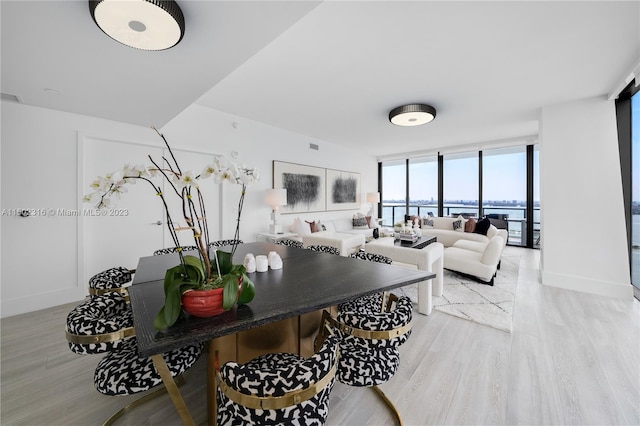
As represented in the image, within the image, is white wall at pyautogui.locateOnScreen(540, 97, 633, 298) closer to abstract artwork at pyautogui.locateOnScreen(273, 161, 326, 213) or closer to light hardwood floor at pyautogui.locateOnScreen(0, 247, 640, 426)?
light hardwood floor at pyautogui.locateOnScreen(0, 247, 640, 426)

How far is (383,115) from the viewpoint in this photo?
172 inches

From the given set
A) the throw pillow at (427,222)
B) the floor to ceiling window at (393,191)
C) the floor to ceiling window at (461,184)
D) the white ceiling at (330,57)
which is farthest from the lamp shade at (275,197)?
the floor to ceiling window at (461,184)

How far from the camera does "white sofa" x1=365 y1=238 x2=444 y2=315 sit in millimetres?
2814

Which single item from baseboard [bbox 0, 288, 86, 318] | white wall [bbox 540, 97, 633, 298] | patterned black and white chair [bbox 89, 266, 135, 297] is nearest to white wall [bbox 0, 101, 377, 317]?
baseboard [bbox 0, 288, 86, 318]

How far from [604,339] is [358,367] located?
271cm

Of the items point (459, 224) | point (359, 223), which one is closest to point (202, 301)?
point (359, 223)

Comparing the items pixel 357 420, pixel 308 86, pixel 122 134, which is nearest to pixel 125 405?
pixel 357 420

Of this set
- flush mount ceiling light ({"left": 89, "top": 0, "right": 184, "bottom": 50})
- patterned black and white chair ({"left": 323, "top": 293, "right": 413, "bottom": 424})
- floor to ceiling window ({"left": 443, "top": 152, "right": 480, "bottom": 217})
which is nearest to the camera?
patterned black and white chair ({"left": 323, "top": 293, "right": 413, "bottom": 424})

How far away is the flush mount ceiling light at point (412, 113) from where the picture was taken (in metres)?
3.72

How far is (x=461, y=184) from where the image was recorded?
7129mm

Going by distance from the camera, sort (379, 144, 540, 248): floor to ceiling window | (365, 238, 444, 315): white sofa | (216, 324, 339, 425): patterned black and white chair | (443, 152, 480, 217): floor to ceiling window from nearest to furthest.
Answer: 1. (216, 324, 339, 425): patterned black and white chair
2. (365, 238, 444, 315): white sofa
3. (379, 144, 540, 248): floor to ceiling window
4. (443, 152, 480, 217): floor to ceiling window

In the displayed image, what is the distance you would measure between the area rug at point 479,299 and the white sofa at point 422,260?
210mm

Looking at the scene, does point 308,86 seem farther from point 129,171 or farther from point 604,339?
point 604,339

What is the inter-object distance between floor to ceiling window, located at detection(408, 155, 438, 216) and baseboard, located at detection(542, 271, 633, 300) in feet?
12.9
